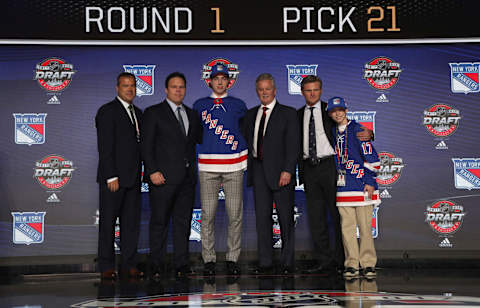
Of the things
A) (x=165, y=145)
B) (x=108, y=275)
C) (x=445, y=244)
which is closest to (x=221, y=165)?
(x=165, y=145)

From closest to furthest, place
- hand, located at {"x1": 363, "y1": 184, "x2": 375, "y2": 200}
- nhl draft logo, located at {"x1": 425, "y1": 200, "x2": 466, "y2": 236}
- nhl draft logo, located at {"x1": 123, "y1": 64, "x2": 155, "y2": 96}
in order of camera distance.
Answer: hand, located at {"x1": 363, "y1": 184, "x2": 375, "y2": 200} < nhl draft logo, located at {"x1": 425, "y1": 200, "x2": 466, "y2": 236} < nhl draft logo, located at {"x1": 123, "y1": 64, "x2": 155, "y2": 96}

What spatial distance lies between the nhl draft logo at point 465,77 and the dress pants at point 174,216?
2.79 metres

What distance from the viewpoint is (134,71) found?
5.89 meters

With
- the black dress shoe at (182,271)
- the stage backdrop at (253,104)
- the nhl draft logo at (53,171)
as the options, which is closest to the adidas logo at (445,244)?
the stage backdrop at (253,104)

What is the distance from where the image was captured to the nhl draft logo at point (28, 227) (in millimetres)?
5691

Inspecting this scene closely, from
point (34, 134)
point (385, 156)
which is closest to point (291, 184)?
point (385, 156)

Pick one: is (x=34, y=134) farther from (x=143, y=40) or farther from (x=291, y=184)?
(x=291, y=184)

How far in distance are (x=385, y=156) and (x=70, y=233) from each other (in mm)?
3136

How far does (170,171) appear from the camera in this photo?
16.0ft

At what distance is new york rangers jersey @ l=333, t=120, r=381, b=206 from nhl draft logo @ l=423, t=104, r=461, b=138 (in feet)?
4.57

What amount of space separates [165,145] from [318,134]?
4.23 ft

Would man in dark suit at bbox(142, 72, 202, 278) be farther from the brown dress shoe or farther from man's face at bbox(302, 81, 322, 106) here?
man's face at bbox(302, 81, 322, 106)

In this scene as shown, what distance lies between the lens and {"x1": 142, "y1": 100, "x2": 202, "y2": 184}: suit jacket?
487 centimetres

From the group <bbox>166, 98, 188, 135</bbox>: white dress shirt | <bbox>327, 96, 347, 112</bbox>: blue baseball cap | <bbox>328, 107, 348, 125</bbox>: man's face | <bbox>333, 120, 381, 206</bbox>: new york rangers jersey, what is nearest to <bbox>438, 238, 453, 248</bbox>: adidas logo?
<bbox>333, 120, 381, 206</bbox>: new york rangers jersey
